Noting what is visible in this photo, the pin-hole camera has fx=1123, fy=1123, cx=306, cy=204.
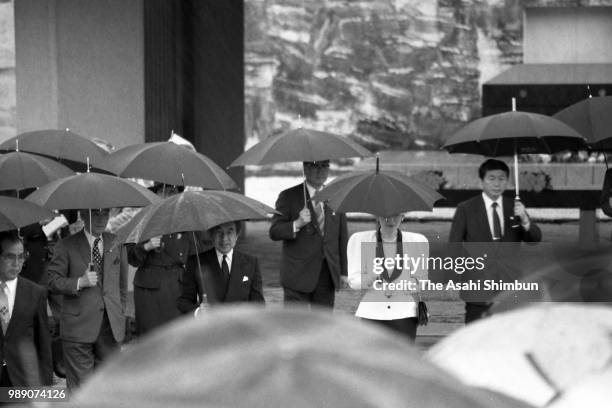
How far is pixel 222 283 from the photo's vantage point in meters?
6.39

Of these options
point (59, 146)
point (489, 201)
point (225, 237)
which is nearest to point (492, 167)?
point (489, 201)

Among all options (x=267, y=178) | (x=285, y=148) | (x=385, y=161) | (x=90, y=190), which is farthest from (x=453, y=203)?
(x=267, y=178)

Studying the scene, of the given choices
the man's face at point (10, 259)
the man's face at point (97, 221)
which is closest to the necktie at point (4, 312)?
the man's face at point (10, 259)

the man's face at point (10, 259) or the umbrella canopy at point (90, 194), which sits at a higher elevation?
the umbrella canopy at point (90, 194)

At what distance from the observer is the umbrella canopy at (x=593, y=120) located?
7.88 metres

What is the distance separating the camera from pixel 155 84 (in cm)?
1300

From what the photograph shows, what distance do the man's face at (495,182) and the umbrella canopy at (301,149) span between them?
33.8 inches

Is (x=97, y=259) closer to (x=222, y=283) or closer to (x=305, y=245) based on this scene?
(x=222, y=283)

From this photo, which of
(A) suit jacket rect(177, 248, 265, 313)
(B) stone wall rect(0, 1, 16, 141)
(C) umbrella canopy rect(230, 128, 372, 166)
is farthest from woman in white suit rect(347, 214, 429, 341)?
(B) stone wall rect(0, 1, 16, 141)

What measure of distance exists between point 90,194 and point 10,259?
610 mm

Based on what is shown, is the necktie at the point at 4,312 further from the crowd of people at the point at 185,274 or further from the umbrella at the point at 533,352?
the umbrella at the point at 533,352

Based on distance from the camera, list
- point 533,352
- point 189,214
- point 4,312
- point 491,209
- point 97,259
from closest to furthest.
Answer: point 533,352, point 189,214, point 4,312, point 97,259, point 491,209

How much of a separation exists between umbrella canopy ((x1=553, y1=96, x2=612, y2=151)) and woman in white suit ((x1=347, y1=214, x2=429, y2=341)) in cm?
205

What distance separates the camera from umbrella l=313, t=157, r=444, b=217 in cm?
660
